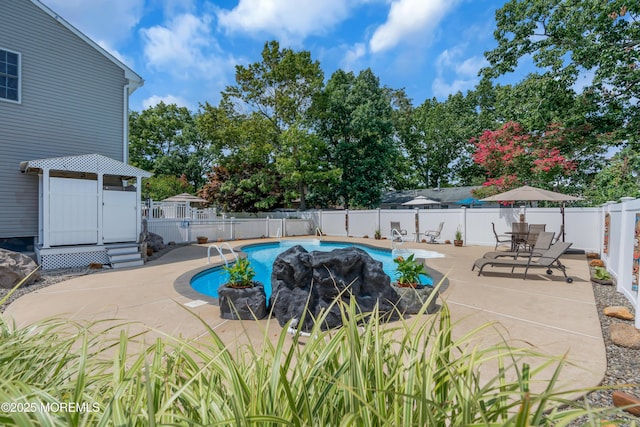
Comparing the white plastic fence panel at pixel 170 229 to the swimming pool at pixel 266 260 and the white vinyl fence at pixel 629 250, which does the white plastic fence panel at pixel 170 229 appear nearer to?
the swimming pool at pixel 266 260

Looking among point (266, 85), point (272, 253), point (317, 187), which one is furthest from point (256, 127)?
point (272, 253)

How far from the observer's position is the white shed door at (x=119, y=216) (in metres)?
8.84

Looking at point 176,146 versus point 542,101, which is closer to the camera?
point 542,101

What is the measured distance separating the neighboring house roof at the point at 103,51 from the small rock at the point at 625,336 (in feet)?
44.0

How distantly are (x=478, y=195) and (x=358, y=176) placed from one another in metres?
8.30

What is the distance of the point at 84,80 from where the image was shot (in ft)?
31.9

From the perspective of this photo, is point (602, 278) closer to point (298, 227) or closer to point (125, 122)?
point (125, 122)

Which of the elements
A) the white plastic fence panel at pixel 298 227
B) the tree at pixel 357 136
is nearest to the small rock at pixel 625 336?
the white plastic fence panel at pixel 298 227

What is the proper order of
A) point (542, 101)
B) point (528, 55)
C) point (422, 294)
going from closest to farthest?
point (422, 294)
point (542, 101)
point (528, 55)

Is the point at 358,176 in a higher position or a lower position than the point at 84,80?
lower

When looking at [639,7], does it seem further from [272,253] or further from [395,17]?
[272,253]

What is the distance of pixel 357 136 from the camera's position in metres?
22.1

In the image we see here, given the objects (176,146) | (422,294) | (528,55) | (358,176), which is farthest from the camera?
(176,146)

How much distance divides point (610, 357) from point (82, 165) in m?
11.2
